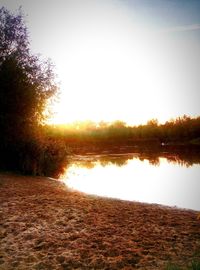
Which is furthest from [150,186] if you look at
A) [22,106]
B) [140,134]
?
[140,134]

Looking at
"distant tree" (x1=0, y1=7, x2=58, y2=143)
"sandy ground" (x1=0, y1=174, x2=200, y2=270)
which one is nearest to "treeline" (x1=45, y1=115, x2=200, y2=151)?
"distant tree" (x1=0, y1=7, x2=58, y2=143)

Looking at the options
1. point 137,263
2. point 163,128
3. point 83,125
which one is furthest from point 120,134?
point 137,263

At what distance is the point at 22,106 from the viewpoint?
22266 mm

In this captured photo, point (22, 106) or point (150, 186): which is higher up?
point (22, 106)

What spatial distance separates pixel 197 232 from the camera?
7773 mm

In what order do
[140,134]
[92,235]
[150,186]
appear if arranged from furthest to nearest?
1. [140,134]
2. [150,186]
3. [92,235]

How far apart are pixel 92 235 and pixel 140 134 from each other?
10529cm

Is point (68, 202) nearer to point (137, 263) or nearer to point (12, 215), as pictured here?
point (12, 215)

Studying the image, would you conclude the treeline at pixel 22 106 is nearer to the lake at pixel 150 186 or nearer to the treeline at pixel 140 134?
the lake at pixel 150 186

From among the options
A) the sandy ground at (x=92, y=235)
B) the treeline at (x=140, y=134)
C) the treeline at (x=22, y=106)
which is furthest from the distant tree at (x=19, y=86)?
the treeline at (x=140, y=134)

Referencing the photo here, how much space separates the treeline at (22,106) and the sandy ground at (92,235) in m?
10.3

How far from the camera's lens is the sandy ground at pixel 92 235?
6039mm

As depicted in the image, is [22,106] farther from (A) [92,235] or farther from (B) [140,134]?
(B) [140,134]

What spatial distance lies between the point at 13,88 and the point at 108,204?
1309 cm
